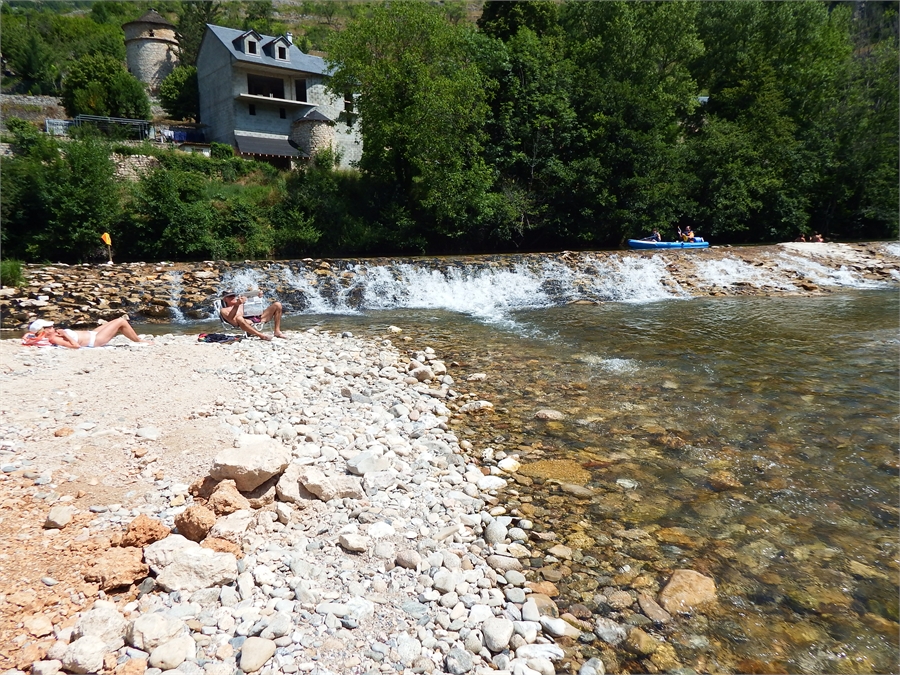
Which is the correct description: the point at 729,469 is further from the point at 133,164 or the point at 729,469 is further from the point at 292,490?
the point at 133,164

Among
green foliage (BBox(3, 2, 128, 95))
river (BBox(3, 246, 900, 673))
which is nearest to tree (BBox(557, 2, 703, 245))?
river (BBox(3, 246, 900, 673))

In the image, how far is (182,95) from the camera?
45719 mm

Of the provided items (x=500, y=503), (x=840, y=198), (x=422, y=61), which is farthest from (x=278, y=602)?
(x=840, y=198)

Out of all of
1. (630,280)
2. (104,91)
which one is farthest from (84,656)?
(104,91)

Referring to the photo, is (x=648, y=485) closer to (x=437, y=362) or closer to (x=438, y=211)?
(x=437, y=362)

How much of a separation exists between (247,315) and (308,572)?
8.29 metres

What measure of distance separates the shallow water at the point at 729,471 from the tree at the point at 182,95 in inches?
1869

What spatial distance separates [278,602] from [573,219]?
27.0 metres

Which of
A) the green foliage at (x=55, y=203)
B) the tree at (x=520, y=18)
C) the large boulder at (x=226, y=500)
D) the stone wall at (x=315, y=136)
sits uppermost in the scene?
the tree at (x=520, y=18)

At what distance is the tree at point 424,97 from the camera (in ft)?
78.7

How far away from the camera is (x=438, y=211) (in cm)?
2466

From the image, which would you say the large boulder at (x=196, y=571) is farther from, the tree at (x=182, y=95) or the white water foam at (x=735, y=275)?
the tree at (x=182, y=95)

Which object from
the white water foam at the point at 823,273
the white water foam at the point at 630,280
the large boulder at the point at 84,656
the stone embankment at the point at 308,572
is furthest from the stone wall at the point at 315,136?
the large boulder at the point at 84,656

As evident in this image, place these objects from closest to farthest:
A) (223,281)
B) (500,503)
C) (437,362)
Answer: (500,503) → (437,362) → (223,281)
